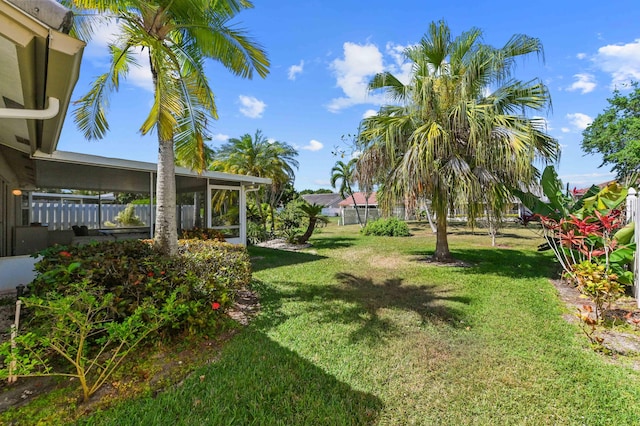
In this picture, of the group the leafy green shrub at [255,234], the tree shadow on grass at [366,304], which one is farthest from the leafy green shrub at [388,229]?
the tree shadow on grass at [366,304]

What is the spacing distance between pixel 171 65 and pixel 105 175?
6.72 m

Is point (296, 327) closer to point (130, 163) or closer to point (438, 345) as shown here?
point (438, 345)

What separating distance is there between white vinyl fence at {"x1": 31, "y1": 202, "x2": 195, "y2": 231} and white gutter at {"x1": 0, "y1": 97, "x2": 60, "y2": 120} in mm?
11988

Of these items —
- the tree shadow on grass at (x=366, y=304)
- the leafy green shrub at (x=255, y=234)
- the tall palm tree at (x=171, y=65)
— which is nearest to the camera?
the tree shadow on grass at (x=366, y=304)

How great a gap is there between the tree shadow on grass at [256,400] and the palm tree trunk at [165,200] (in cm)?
331

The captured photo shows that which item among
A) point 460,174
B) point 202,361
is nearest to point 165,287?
point 202,361

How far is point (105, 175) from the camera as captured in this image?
35.4 feet

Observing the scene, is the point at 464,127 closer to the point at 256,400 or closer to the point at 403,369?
the point at 403,369

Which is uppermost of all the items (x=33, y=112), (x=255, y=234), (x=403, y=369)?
(x=33, y=112)

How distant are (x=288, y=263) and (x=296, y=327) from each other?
5.58m

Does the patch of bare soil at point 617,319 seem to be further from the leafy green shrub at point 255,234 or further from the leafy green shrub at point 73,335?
the leafy green shrub at point 255,234

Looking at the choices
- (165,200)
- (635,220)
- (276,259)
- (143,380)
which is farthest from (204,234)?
(635,220)

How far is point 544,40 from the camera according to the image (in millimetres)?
8297

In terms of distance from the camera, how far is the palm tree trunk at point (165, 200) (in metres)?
6.14
